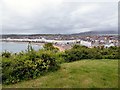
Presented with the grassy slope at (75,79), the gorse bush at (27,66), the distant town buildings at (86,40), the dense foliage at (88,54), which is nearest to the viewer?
the grassy slope at (75,79)

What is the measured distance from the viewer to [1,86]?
5.20 m

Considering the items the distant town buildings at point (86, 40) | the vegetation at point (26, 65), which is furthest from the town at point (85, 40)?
the vegetation at point (26, 65)

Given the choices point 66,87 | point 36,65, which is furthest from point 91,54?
point 66,87

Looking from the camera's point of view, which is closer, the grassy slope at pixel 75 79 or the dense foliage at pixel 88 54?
the grassy slope at pixel 75 79

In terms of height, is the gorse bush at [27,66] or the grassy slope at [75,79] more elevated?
the gorse bush at [27,66]

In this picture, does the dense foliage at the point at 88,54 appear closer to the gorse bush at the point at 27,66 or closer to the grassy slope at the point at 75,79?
the gorse bush at the point at 27,66

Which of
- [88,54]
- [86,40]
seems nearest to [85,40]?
[86,40]

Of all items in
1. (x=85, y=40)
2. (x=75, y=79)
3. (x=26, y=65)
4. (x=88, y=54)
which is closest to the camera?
(x=75, y=79)

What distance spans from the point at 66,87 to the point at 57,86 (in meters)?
0.24

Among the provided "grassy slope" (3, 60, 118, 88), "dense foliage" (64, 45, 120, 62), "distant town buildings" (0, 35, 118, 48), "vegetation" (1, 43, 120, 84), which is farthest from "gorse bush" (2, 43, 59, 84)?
"distant town buildings" (0, 35, 118, 48)

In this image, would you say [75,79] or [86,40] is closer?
[75,79]

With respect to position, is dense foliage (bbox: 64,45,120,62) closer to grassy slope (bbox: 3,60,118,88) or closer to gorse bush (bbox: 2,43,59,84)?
gorse bush (bbox: 2,43,59,84)

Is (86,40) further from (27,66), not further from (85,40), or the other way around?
(27,66)

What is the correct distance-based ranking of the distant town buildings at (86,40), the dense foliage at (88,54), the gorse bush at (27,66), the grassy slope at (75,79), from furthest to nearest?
1. the distant town buildings at (86,40)
2. the dense foliage at (88,54)
3. the gorse bush at (27,66)
4. the grassy slope at (75,79)
